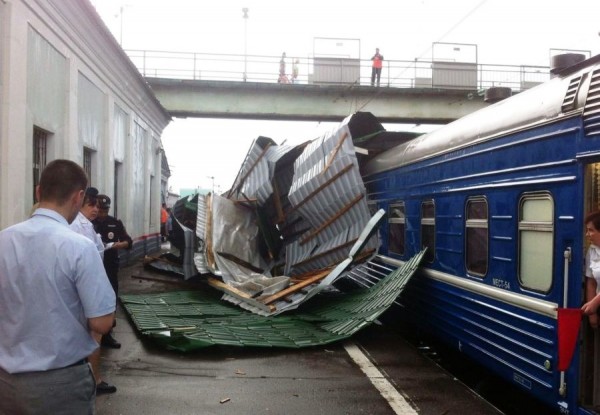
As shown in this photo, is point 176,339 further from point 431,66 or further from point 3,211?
point 431,66

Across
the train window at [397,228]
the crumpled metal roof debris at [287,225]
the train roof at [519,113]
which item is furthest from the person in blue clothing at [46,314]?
the train window at [397,228]

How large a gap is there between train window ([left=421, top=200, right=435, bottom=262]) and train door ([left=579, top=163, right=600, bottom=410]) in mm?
3123

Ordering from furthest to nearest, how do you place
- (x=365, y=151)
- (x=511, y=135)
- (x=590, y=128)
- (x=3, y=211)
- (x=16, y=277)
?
(x=365, y=151), (x=3, y=211), (x=511, y=135), (x=590, y=128), (x=16, y=277)

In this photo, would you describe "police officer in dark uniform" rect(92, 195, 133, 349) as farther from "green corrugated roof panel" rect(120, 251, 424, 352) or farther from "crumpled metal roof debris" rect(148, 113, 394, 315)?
"crumpled metal roof debris" rect(148, 113, 394, 315)

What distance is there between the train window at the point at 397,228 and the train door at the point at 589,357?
426 cm

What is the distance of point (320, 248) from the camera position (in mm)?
11227

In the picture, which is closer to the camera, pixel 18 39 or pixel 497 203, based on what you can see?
pixel 497 203

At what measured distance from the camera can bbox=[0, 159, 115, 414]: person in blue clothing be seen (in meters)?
2.40

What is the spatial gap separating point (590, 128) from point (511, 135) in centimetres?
111

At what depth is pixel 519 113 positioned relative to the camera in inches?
208

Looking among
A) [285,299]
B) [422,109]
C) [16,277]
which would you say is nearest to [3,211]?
[285,299]

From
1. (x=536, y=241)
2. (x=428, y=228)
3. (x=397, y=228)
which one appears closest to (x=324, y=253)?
(x=397, y=228)

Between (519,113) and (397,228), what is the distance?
391cm

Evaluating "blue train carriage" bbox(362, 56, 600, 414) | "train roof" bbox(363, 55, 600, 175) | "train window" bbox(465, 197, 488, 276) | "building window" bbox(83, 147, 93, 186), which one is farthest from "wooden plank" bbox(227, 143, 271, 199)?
"train window" bbox(465, 197, 488, 276)
